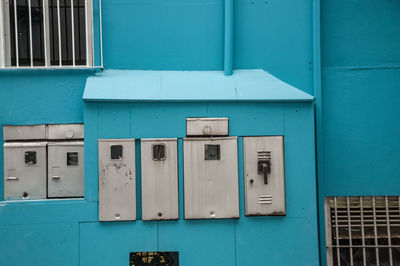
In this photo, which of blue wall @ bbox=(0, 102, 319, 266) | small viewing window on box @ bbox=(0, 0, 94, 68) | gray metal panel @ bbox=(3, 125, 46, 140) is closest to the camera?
blue wall @ bbox=(0, 102, 319, 266)

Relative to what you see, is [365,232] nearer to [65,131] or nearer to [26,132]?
[65,131]

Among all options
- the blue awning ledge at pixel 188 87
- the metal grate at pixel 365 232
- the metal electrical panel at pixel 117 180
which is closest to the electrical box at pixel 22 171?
the metal electrical panel at pixel 117 180

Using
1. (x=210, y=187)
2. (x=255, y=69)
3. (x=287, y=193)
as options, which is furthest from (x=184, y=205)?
(x=255, y=69)

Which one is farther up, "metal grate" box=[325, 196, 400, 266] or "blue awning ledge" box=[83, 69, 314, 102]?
"blue awning ledge" box=[83, 69, 314, 102]

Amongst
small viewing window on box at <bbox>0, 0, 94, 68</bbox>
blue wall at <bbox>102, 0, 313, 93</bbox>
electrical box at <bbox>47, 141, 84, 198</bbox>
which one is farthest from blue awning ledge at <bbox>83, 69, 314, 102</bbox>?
electrical box at <bbox>47, 141, 84, 198</bbox>

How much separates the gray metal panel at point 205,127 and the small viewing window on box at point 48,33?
6.03 feet

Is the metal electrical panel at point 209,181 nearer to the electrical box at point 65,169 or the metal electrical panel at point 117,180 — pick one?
the metal electrical panel at point 117,180

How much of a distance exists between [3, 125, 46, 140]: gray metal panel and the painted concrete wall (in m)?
4.11

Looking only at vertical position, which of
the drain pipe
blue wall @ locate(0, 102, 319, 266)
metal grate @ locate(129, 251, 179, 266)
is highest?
the drain pipe

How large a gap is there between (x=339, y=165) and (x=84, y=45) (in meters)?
4.29

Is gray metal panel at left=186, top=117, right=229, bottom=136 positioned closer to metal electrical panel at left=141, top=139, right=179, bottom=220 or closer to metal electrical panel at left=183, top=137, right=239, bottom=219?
metal electrical panel at left=183, top=137, right=239, bottom=219

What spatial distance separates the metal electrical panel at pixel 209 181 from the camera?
4801mm

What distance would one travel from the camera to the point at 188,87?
5.07 m

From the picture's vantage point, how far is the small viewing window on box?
5320 millimetres
